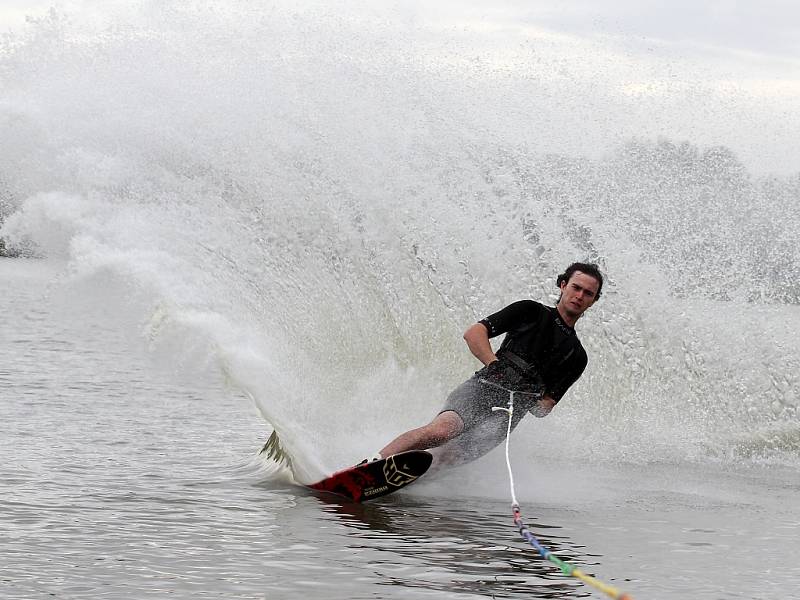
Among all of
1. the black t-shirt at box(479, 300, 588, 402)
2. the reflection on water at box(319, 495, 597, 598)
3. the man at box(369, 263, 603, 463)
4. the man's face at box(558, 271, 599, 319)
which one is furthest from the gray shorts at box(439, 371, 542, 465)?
the man's face at box(558, 271, 599, 319)

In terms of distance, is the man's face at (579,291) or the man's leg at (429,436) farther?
the man's face at (579,291)

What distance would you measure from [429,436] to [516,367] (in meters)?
0.82

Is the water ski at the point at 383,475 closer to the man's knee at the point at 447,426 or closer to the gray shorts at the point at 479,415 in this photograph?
the man's knee at the point at 447,426

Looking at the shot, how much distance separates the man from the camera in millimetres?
8359

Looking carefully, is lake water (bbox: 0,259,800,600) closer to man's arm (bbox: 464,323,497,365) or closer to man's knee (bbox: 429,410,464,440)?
man's knee (bbox: 429,410,464,440)

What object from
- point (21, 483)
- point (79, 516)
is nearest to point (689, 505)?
point (79, 516)

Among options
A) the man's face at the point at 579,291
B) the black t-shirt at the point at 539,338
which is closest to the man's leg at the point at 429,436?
the black t-shirt at the point at 539,338

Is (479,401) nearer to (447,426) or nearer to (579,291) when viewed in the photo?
(447,426)

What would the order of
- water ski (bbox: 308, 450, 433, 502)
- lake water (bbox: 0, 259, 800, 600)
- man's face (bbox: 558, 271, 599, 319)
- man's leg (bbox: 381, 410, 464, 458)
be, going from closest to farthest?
lake water (bbox: 0, 259, 800, 600), water ski (bbox: 308, 450, 433, 502), man's leg (bbox: 381, 410, 464, 458), man's face (bbox: 558, 271, 599, 319)

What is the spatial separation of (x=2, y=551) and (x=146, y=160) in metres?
5.99

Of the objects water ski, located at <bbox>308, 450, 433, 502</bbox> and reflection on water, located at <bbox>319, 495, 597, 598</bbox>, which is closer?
reflection on water, located at <bbox>319, 495, 597, 598</bbox>

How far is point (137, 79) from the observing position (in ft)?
39.9

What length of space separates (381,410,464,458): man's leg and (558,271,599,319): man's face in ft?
3.83

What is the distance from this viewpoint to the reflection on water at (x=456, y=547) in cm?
632
